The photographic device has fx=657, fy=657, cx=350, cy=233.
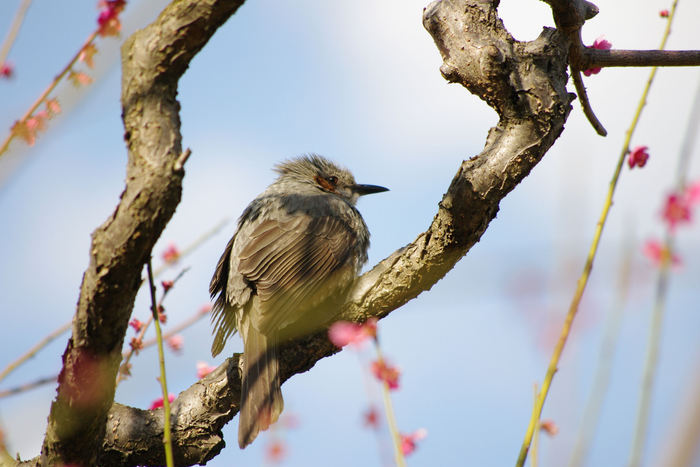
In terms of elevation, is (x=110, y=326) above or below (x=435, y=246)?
below

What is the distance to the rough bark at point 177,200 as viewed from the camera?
102 inches

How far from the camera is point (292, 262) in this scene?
459cm

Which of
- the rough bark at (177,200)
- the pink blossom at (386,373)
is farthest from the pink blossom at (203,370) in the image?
the pink blossom at (386,373)

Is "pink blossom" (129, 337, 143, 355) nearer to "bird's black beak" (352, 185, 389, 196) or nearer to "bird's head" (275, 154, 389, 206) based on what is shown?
"bird's head" (275, 154, 389, 206)

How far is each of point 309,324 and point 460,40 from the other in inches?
78.1

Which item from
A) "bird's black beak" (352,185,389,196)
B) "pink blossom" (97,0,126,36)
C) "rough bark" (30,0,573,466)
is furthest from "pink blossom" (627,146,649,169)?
"bird's black beak" (352,185,389,196)

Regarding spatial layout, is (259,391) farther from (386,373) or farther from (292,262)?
(386,373)

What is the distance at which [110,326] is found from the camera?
9.12 feet

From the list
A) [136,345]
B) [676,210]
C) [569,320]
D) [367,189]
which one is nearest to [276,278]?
[136,345]

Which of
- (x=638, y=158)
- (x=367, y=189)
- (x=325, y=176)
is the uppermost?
(x=325, y=176)

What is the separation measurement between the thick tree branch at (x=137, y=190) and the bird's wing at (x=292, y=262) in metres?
1.49

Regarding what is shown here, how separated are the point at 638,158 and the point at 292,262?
247cm

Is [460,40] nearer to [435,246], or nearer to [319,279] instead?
[435,246]

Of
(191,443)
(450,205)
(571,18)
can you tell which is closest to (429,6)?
(571,18)
